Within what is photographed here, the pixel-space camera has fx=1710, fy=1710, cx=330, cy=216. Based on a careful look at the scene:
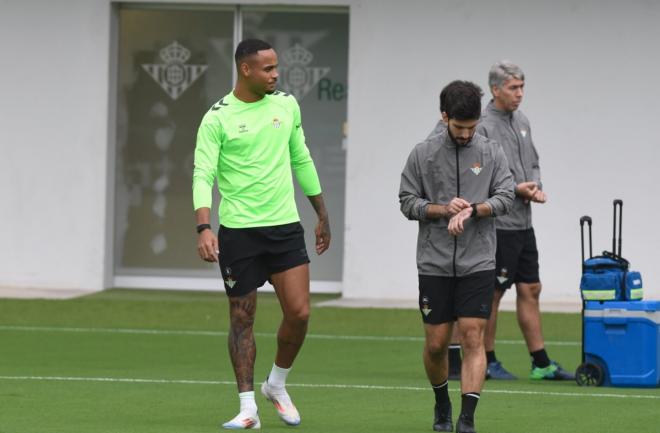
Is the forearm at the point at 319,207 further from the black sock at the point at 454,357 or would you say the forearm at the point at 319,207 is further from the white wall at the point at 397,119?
the white wall at the point at 397,119

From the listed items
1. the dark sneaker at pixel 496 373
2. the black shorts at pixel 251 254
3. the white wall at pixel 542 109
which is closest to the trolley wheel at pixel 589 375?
the dark sneaker at pixel 496 373

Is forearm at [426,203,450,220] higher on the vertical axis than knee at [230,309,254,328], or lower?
higher

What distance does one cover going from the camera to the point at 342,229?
739 inches

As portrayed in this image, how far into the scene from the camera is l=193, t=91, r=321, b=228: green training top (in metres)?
9.30

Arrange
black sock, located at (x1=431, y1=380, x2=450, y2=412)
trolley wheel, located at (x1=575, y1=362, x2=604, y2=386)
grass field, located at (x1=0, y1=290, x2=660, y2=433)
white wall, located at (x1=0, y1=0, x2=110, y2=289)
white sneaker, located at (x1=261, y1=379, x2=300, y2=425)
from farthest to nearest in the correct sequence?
white wall, located at (x1=0, y1=0, x2=110, y2=289), trolley wheel, located at (x1=575, y1=362, x2=604, y2=386), grass field, located at (x1=0, y1=290, x2=660, y2=433), white sneaker, located at (x1=261, y1=379, x2=300, y2=425), black sock, located at (x1=431, y1=380, x2=450, y2=412)

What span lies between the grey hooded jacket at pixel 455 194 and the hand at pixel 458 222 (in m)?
0.18

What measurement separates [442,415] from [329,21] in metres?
9.96

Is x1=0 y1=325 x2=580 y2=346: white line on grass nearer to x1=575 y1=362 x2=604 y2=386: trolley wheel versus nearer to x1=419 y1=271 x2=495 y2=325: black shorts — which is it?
x1=575 y1=362 x2=604 y2=386: trolley wheel

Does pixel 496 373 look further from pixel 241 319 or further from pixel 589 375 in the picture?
pixel 241 319

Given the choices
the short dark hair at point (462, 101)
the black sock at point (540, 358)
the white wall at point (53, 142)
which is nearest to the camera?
the short dark hair at point (462, 101)

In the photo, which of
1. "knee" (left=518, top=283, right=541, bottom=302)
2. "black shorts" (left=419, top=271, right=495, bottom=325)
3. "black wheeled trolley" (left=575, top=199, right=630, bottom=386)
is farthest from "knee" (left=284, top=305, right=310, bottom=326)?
"knee" (left=518, top=283, right=541, bottom=302)

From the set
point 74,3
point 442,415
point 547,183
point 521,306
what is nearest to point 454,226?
point 442,415

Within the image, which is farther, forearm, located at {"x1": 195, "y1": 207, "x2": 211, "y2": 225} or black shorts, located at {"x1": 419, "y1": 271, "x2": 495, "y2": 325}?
forearm, located at {"x1": 195, "y1": 207, "x2": 211, "y2": 225}

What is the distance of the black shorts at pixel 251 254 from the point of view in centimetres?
937
